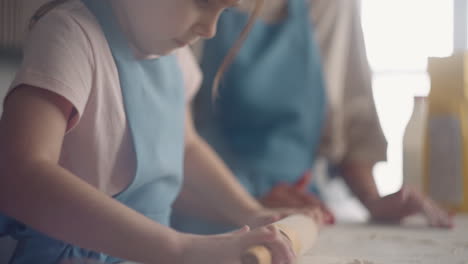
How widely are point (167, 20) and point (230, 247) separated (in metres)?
0.18

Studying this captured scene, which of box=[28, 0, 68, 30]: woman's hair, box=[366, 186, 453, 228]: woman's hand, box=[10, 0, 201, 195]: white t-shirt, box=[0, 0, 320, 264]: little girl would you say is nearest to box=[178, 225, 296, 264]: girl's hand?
box=[0, 0, 320, 264]: little girl

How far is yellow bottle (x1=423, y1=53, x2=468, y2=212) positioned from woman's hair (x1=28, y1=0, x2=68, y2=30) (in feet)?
2.14

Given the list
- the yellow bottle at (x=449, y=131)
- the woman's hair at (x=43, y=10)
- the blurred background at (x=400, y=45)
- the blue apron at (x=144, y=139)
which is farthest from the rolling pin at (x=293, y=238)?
the blurred background at (x=400, y=45)

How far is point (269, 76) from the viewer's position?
2.82ft

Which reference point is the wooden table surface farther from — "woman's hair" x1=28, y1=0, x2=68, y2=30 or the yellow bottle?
"woman's hair" x1=28, y1=0, x2=68, y2=30

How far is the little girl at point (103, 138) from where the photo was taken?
375mm

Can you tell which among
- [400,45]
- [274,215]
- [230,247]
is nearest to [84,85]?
[230,247]

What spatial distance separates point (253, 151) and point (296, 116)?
0.30 ft

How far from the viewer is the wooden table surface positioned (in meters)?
0.50

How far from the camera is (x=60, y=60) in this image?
1.34 ft

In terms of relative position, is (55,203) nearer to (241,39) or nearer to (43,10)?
(43,10)

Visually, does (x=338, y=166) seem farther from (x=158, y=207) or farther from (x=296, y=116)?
(x=158, y=207)

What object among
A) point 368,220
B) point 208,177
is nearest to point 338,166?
point 368,220

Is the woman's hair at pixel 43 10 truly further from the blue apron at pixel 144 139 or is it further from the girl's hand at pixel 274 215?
the girl's hand at pixel 274 215
